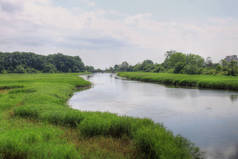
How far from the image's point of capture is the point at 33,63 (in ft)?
409

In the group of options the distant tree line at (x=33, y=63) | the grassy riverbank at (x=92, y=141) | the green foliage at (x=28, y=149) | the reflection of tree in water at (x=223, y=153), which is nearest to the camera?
the green foliage at (x=28, y=149)

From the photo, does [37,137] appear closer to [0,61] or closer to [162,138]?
[162,138]

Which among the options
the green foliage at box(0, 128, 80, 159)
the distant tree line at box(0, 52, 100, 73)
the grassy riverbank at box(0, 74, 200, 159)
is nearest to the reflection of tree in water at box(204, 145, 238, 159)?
the grassy riverbank at box(0, 74, 200, 159)

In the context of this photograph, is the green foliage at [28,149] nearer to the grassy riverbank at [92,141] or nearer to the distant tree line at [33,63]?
the grassy riverbank at [92,141]

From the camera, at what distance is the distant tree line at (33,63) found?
356ft

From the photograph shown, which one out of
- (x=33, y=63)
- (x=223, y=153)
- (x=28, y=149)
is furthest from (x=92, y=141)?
(x=33, y=63)

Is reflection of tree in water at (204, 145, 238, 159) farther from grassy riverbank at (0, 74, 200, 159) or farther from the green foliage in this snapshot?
the green foliage

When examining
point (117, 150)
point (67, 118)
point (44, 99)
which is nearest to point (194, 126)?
point (117, 150)

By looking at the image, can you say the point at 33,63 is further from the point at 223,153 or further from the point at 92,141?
the point at 223,153

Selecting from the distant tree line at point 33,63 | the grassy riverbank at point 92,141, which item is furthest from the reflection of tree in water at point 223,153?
the distant tree line at point 33,63

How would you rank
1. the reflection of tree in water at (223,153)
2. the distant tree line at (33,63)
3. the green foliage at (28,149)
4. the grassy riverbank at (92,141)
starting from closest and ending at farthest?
the green foliage at (28,149) < the grassy riverbank at (92,141) < the reflection of tree in water at (223,153) < the distant tree line at (33,63)

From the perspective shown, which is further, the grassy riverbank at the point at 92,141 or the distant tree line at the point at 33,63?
the distant tree line at the point at 33,63

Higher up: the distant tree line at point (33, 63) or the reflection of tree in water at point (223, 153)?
the distant tree line at point (33, 63)

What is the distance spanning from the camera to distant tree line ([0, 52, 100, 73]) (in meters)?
109
